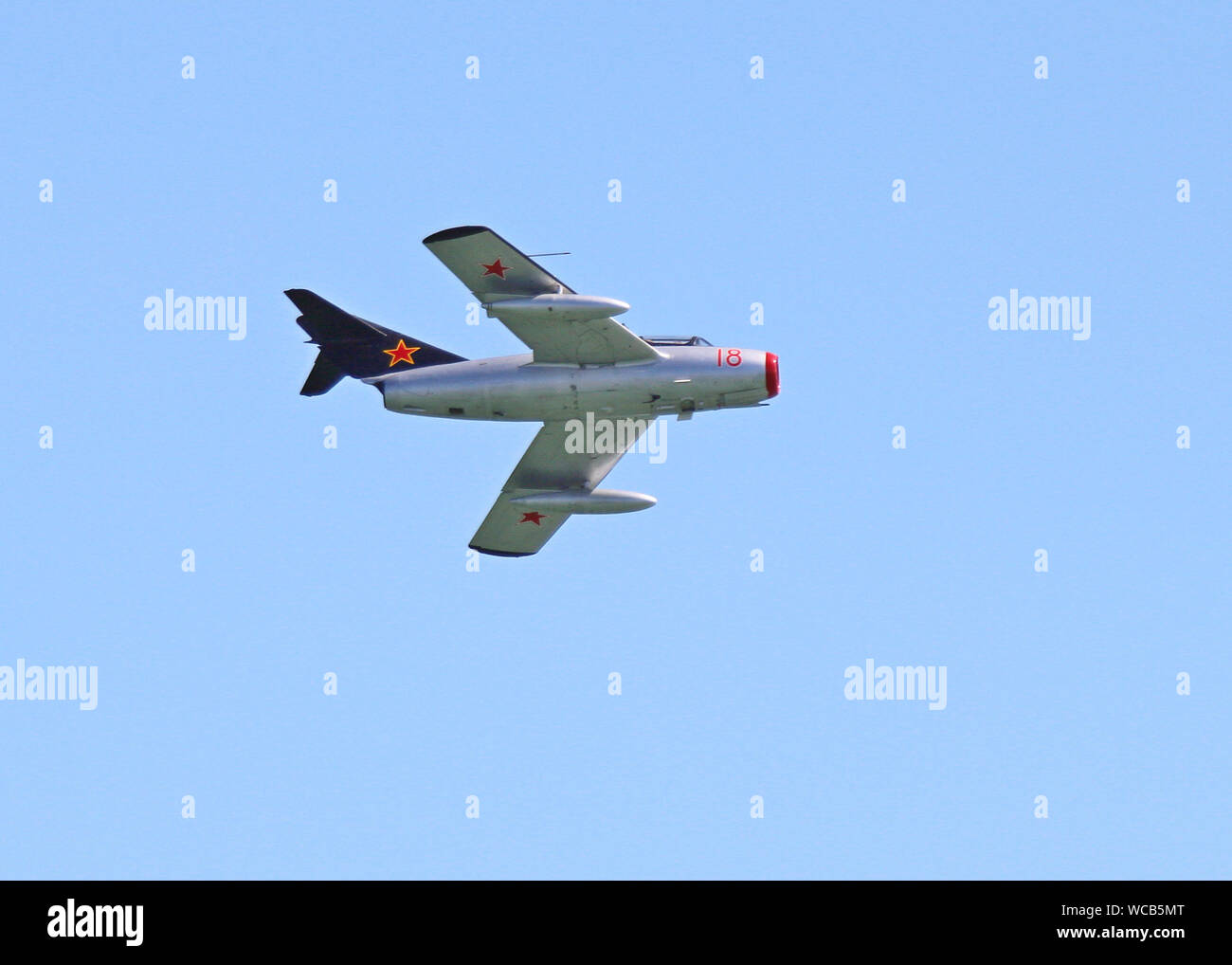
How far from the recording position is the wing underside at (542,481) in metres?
47.8

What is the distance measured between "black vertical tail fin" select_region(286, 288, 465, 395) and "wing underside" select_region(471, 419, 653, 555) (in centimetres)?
407

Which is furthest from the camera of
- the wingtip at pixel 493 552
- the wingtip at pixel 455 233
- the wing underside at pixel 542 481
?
the wingtip at pixel 493 552

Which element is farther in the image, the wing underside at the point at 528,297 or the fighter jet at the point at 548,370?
the fighter jet at the point at 548,370

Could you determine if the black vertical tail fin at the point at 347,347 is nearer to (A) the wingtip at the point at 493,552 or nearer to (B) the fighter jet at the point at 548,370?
(B) the fighter jet at the point at 548,370

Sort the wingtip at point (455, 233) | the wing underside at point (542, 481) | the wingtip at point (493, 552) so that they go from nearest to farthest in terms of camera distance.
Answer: the wingtip at point (455, 233)
the wing underside at point (542, 481)
the wingtip at point (493, 552)

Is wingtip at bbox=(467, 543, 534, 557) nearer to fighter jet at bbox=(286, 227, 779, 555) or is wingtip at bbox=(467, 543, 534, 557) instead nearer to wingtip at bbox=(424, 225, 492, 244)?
fighter jet at bbox=(286, 227, 779, 555)

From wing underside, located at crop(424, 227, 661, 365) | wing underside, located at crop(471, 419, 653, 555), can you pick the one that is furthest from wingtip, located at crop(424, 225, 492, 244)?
wing underside, located at crop(471, 419, 653, 555)

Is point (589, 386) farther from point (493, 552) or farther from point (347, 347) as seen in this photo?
point (493, 552)

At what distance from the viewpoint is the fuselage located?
44219mm

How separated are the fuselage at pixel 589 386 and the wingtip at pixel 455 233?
3936mm

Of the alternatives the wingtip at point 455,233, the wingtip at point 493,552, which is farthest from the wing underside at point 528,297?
the wingtip at point 493,552

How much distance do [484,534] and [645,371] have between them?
26.9 feet
